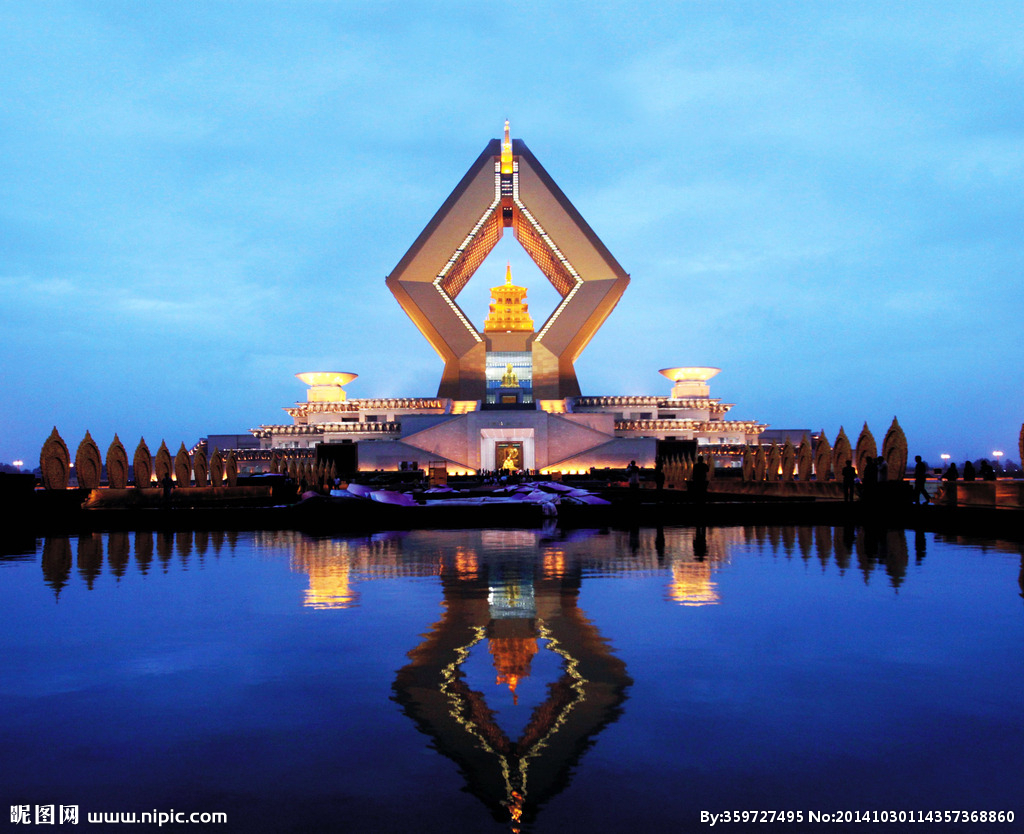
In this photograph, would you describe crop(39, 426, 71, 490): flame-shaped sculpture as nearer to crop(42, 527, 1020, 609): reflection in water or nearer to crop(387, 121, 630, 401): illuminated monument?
crop(42, 527, 1020, 609): reflection in water

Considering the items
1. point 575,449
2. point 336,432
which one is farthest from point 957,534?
point 336,432

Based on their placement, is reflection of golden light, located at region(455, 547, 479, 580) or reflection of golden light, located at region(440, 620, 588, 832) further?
reflection of golden light, located at region(455, 547, 479, 580)

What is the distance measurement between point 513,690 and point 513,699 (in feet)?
0.36

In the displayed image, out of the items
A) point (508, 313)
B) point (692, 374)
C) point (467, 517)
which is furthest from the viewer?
point (508, 313)

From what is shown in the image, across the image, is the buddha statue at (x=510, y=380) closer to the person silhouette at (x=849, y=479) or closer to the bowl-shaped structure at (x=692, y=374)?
the bowl-shaped structure at (x=692, y=374)

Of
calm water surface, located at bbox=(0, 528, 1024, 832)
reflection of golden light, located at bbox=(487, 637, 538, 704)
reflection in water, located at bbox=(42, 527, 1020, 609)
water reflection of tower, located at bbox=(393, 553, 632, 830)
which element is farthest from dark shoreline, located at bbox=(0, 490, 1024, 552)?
reflection of golden light, located at bbox=(487, 637, 538, 704)

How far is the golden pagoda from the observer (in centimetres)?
4900

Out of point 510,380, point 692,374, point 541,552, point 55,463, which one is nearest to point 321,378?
point 510,380

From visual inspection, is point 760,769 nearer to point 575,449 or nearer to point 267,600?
point 267,600

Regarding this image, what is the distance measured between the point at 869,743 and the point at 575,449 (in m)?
31.3

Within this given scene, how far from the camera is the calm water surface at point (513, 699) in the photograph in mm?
1918

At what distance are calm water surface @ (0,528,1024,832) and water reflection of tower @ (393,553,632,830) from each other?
1cm

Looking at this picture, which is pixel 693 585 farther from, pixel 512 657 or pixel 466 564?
pixel 512 657

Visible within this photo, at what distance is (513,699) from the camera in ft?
8.64
